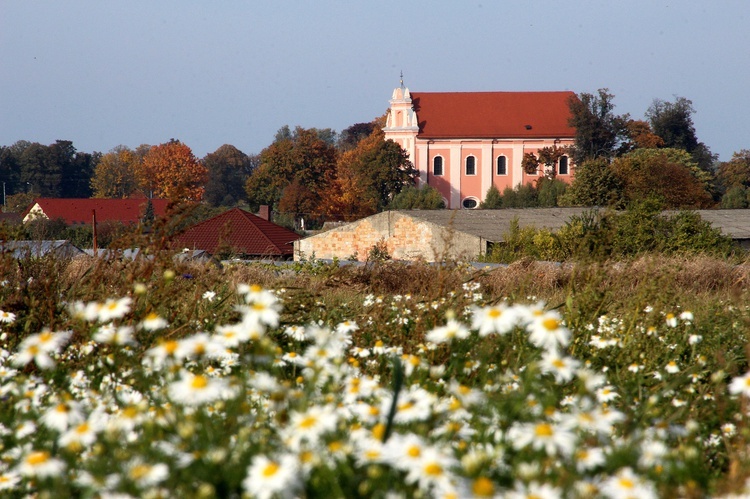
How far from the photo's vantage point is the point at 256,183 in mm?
70875

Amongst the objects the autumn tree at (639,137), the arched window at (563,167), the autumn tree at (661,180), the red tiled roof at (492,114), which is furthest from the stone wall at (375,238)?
the arched window at (563,167)

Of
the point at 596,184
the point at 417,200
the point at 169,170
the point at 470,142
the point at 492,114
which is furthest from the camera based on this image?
the point at 169,170

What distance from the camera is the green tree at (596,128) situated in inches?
2717

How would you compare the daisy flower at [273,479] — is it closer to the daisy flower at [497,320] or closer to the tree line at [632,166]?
the daisy flower at [497,320]

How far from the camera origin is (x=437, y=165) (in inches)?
3120

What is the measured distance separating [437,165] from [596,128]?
15928 millimetres

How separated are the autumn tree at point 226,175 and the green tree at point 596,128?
49.8 metres

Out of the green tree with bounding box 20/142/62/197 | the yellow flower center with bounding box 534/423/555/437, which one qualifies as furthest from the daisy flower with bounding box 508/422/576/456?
the green tree with bounding box 20/142/62/197

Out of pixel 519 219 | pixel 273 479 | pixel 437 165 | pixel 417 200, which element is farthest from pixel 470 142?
pixel 273 479

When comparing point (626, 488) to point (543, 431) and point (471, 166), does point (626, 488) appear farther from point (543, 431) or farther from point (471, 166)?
point (471, 166)

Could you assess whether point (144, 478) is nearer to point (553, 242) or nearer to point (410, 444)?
point (410, 444)

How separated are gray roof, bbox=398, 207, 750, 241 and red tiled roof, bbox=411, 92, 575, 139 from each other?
150 ft

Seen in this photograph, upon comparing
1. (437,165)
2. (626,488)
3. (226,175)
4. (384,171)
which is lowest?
(626,488)

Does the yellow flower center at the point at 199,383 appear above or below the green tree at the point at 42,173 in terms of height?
below
